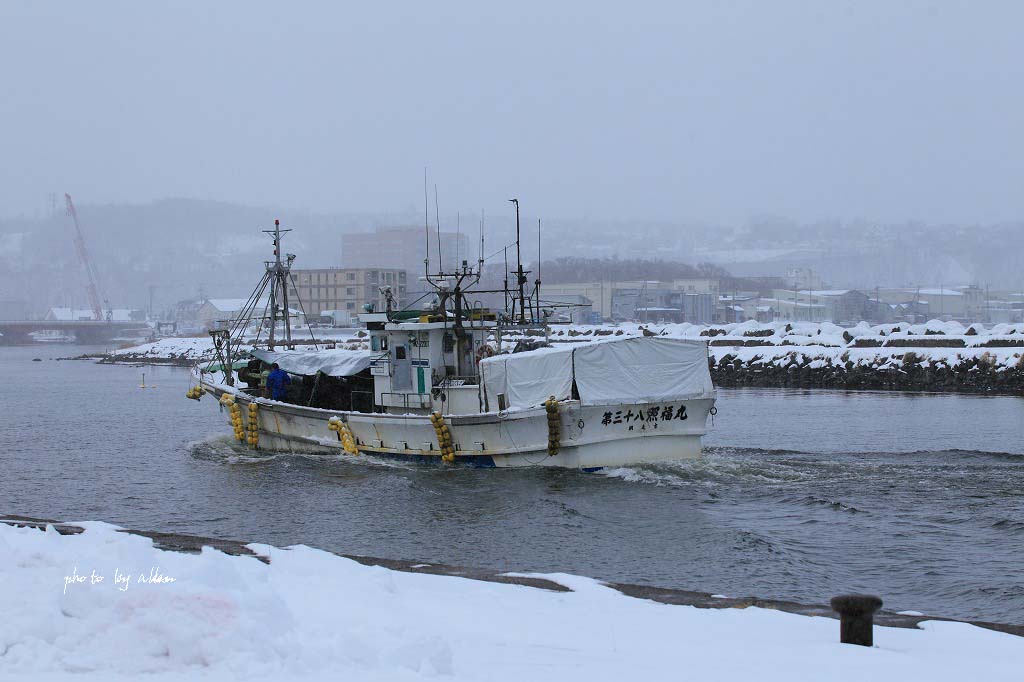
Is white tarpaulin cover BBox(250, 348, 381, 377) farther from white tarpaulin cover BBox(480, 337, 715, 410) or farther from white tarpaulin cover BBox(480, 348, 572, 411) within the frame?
white tarpaulin cover BBox(480, 337, 715, 410)

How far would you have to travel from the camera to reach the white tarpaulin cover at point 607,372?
25500mm

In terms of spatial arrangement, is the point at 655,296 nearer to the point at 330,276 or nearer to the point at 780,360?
the point at 330,276

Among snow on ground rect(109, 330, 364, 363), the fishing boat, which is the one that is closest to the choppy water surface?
the fishing boat

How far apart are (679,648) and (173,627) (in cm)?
457

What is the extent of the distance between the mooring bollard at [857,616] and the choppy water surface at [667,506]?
5.28 meters

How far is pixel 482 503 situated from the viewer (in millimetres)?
23516

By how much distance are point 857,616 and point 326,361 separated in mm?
24055

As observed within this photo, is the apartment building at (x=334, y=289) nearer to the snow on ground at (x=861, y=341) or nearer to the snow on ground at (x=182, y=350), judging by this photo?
the snow on ground at (x=182, y=350)

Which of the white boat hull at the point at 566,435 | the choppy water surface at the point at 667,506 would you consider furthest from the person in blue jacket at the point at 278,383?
the white boat hull at the point at 566,435

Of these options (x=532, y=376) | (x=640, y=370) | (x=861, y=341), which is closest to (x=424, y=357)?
(x=532, y=376)

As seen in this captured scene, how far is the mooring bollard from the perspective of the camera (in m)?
9.86

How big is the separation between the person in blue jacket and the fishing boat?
0.23 m

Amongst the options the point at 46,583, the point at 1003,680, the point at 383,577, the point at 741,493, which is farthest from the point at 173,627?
the point at 741,493

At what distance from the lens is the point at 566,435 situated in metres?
25.7
